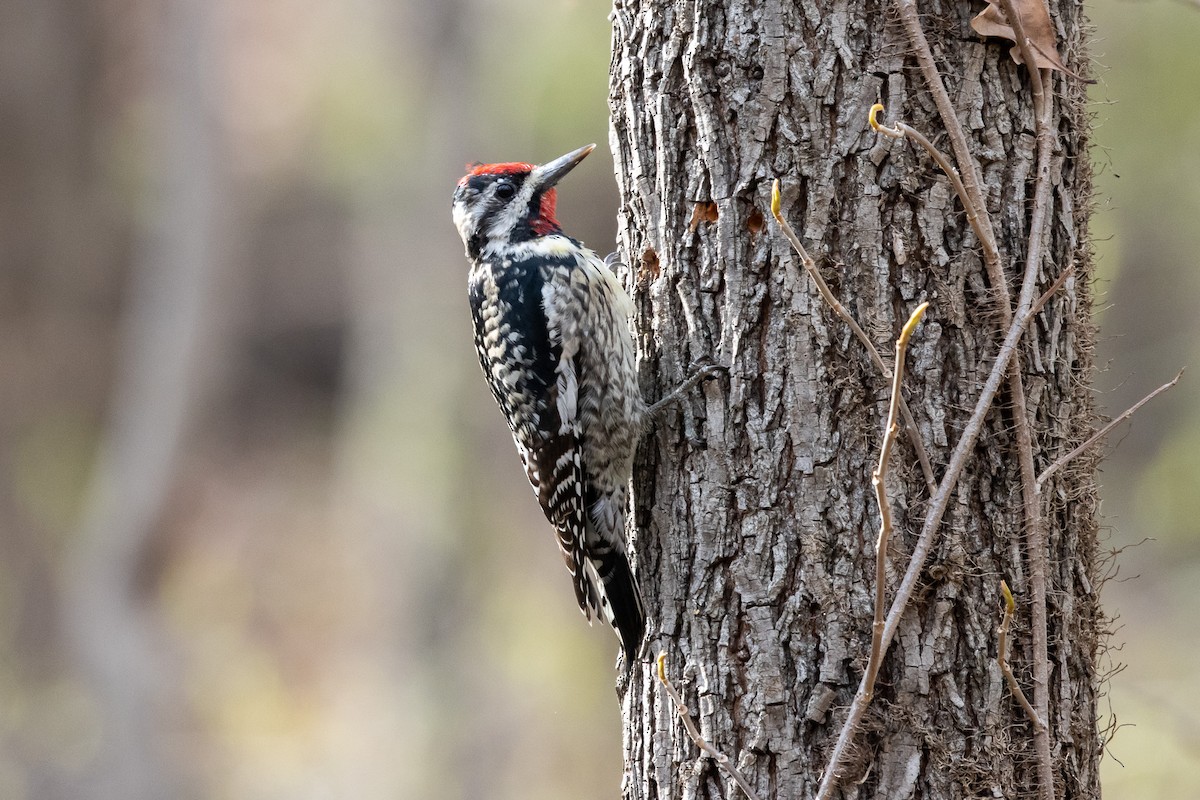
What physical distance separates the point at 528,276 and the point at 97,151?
9.85 meters

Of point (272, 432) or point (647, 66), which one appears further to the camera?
point (272, 432)

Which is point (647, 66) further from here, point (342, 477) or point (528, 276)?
point (342, 477)

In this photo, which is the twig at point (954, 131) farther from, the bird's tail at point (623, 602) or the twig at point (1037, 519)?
the bird's tail at point (623, 602)

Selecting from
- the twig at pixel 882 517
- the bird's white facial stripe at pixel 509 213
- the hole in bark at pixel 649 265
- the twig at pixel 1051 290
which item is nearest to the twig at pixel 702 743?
the twig at pixel 882 517

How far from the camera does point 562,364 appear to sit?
3.26m

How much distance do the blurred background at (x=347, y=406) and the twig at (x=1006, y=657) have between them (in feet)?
22.7

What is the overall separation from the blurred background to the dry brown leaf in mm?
6624

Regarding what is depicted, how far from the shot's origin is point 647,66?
8.46ft

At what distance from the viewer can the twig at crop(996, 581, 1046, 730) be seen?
85.0 inches

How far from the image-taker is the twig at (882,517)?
206 centimetres

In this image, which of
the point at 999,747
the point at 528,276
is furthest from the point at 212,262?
the point at 999,747

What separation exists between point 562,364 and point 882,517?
131 centimetres

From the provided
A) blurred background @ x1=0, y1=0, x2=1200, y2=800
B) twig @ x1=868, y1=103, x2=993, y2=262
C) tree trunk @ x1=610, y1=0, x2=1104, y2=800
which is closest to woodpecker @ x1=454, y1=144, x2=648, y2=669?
tree trunk @ x1=610, y1=0, x2=1104, y2=800

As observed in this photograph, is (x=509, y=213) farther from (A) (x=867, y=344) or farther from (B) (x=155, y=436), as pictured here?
(B) (x=155, y=436)
